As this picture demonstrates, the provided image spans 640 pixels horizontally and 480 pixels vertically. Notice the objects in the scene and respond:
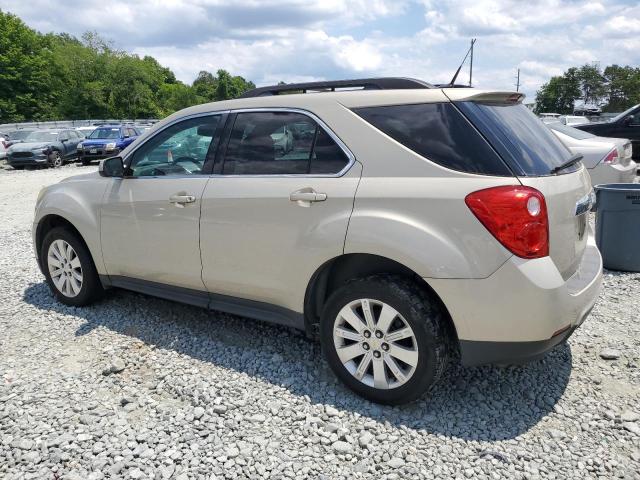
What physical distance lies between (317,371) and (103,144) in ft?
67.4

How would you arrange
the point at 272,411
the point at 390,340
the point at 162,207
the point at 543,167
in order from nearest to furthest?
the point at 543,167
the point at 390,340
the point at 272,411
the point at 162,207

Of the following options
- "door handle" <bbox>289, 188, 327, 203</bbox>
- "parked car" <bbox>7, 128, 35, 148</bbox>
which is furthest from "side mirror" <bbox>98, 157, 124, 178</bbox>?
"parked car" <bbox>7, 128, 35, 148</bbox>

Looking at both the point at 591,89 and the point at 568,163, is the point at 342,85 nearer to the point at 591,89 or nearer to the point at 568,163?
the point at 568,163

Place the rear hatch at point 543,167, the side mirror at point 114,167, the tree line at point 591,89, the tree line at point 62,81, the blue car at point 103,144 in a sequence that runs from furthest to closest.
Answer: the tree line at point 591,89
the tree line at point 62,81
the blue car at point 103,144
the side mirror at point 114,167
the rear hatch at point 543,167

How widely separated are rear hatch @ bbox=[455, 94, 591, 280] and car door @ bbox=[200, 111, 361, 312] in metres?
0.78

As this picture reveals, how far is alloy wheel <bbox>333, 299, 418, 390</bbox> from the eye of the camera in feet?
9.57

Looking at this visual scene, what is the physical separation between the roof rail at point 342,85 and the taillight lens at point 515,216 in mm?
862

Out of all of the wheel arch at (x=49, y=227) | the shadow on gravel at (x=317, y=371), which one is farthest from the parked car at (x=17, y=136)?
the shadow on gravel at (x=317, y=371)

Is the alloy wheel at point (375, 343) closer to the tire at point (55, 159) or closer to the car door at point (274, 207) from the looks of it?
the car door at point (274, 207)

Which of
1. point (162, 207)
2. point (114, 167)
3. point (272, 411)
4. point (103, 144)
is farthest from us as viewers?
point (103, 144)

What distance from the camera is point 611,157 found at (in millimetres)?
8094

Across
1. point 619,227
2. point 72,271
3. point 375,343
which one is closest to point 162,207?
point 72,271

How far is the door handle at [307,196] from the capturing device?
10.1 feet

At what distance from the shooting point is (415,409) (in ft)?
10.0
